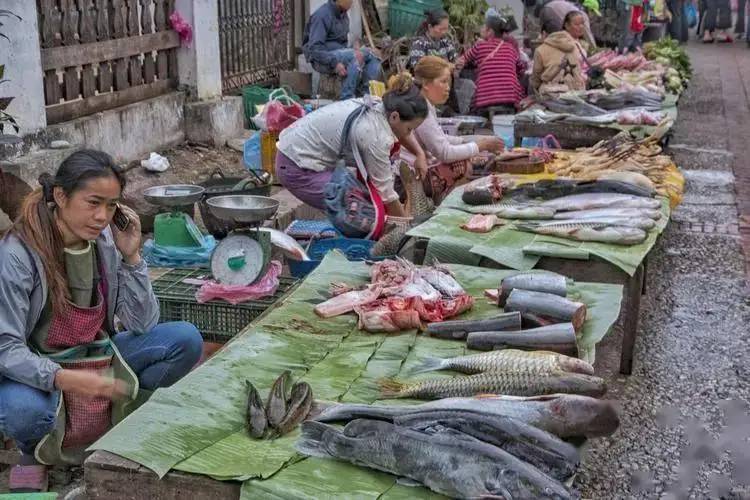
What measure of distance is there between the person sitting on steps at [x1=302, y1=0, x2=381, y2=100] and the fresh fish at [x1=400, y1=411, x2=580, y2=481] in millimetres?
8797

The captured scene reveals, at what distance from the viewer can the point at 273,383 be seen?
3.91 m

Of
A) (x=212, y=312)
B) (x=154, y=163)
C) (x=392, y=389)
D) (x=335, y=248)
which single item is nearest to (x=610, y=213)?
(x=335, y=248)

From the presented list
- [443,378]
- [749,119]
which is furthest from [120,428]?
[749,119]

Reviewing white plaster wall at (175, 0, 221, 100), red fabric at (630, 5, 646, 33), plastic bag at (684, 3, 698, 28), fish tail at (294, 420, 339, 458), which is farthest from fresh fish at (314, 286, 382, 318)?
plastic bag at (684, 3, 698, 28)

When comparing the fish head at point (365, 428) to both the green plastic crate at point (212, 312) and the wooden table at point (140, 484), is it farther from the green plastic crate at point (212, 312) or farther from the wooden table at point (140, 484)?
the green plastic crate at point (212, 312)

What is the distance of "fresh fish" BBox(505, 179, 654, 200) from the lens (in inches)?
267

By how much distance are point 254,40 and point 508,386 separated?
30.2 feet

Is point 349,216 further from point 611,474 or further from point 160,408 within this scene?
point 160,408

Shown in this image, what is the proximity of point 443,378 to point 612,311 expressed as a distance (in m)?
1.21

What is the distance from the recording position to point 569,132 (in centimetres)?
953

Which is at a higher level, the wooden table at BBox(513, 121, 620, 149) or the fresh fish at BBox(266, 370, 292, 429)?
the wooden table at BBox(513, 121, 620, 149)

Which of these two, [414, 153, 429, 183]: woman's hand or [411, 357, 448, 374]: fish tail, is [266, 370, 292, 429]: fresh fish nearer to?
[411, 357, 448, 374]: fish tail

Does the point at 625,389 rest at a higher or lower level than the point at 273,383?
lower

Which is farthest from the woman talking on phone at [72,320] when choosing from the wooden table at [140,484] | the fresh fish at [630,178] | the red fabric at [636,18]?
the red fabric at [636,18]
